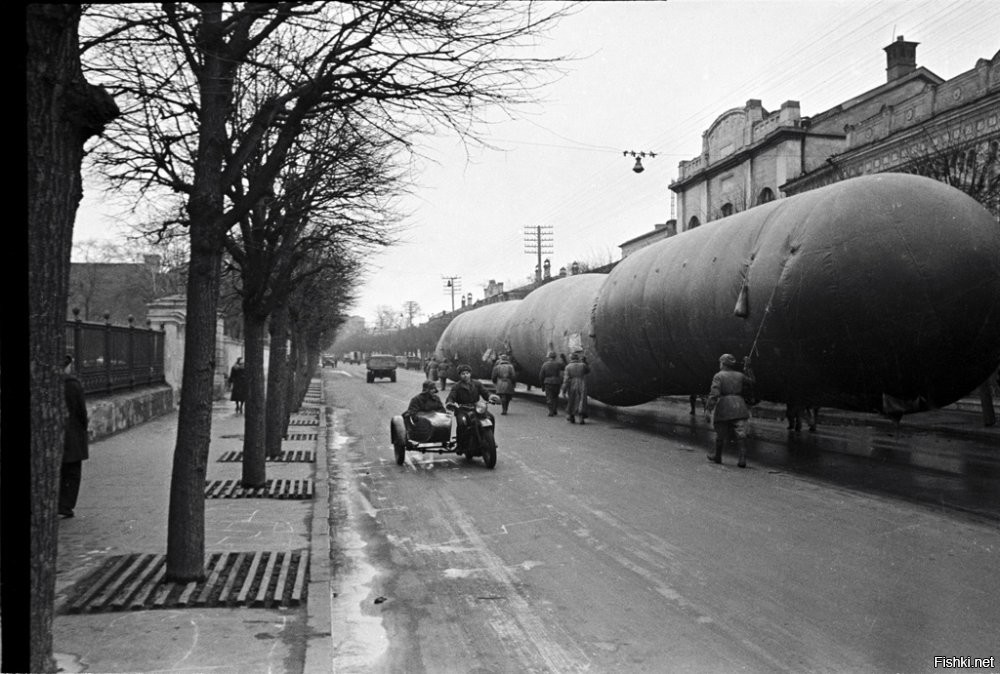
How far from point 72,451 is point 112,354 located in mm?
10291

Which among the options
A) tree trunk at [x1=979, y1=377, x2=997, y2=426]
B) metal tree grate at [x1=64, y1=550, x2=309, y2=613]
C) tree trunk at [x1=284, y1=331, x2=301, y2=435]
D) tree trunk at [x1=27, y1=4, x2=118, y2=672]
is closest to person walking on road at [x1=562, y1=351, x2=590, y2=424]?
tree trunk at [x1=284, y1=331, x2=301, y2=435]

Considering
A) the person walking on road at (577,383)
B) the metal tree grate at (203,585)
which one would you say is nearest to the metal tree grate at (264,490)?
the metal tree grate at (203,585)

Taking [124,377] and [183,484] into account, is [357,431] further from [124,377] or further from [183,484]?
[183,484]

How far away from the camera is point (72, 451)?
308 inches

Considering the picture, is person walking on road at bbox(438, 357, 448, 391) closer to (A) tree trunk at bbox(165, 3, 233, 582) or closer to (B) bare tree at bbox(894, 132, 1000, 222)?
(B) bare tree at bbox(894, 132, 1000, 222)

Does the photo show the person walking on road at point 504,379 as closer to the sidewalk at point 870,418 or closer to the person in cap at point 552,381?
the person in cap at point 552,381

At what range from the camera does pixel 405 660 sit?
4.38m

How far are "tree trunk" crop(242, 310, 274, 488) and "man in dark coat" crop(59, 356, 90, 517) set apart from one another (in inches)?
72.0

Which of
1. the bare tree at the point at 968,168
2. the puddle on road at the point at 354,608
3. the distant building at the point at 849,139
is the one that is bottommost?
the puddle on road at the point at 354,608

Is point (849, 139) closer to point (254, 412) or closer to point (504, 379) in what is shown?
point (504, 379)

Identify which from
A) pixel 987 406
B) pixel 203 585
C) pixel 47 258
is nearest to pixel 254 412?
pixel 203 585

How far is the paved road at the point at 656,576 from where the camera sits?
4414 millimetres

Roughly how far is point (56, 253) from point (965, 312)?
888 centimetres

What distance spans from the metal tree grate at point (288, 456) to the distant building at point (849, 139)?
1277cm
